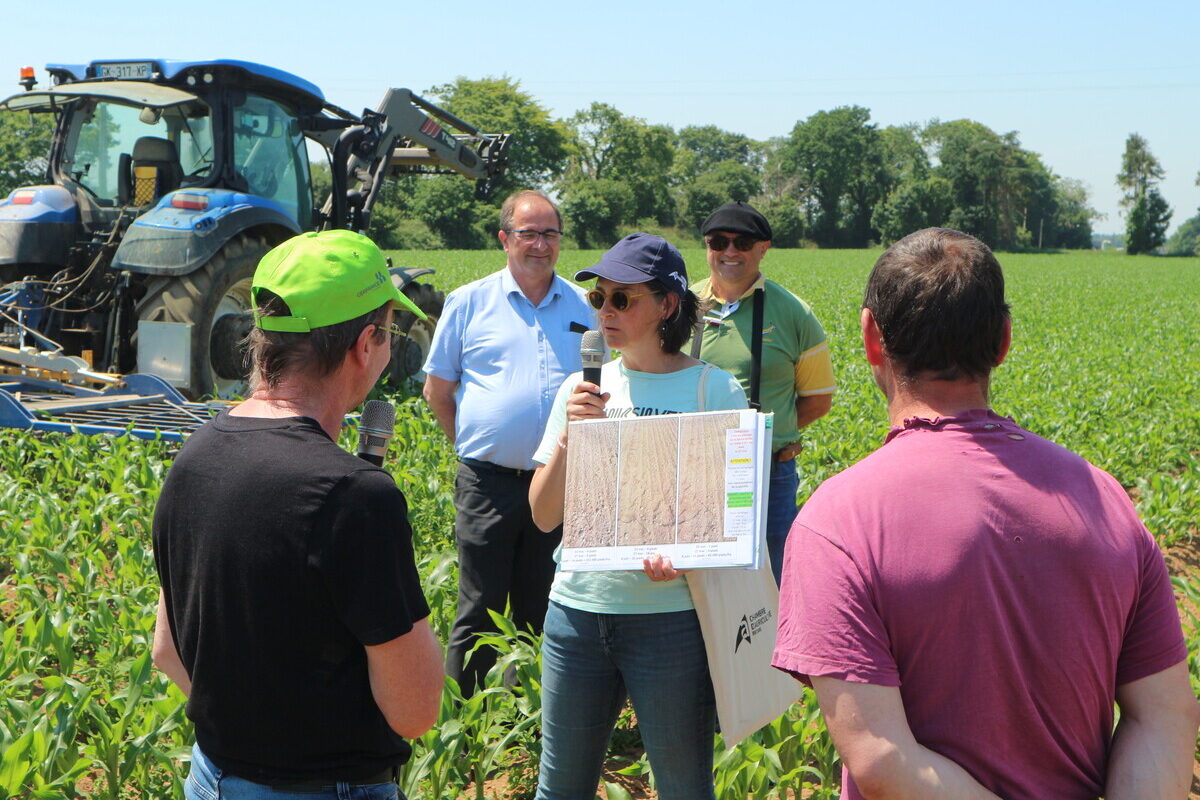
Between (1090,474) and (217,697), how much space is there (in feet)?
4.60

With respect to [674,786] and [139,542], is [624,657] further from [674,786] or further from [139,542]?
[139,542]

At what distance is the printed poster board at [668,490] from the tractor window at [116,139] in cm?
654

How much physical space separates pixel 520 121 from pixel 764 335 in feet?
232

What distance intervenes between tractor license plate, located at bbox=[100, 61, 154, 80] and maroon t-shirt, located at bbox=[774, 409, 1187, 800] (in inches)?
293

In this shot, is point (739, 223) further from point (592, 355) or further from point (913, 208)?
point (913, 208)

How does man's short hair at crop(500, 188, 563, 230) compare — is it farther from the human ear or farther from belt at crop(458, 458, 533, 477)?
the human ear

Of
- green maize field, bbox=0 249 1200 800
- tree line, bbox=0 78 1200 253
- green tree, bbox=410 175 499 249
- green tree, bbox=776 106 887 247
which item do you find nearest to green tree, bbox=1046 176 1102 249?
tree line, bbox=0 78 1200 253

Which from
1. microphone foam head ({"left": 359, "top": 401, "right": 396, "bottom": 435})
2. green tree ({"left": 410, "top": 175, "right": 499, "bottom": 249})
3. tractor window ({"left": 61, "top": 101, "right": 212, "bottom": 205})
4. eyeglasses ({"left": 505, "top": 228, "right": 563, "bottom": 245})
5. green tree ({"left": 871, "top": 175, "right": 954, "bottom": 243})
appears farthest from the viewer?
green tree ({"left": 871, "top": 175, "right": 954, "bottom": 243})

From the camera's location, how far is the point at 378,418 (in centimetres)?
204

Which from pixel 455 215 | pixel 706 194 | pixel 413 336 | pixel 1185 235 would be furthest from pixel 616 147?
pixel 1185 235

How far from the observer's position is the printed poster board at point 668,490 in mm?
2242

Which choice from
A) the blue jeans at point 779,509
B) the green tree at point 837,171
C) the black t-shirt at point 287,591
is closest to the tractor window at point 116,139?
the blue jeans at point 779,509

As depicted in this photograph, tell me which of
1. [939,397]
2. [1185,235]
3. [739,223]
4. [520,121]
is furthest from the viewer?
[1185,235]

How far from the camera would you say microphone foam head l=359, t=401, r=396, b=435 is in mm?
2029
